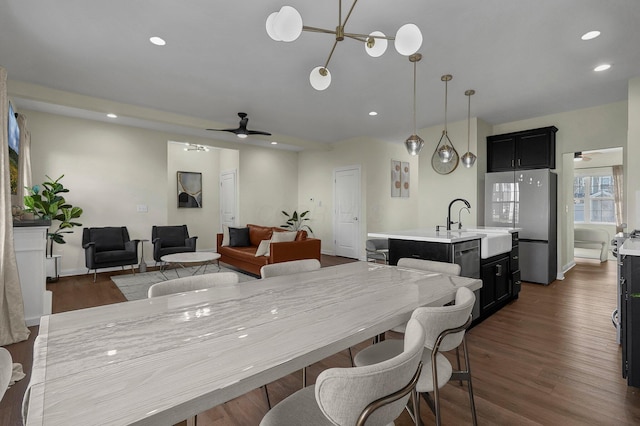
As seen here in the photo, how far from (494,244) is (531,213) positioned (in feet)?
6.87

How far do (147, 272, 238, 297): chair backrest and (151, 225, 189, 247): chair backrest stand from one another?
483 centimetres

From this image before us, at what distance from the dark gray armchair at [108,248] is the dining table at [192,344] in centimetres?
438

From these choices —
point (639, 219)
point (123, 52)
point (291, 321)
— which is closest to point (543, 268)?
Result: point (639, 219)

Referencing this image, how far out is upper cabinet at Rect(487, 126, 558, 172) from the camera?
485 centimetres

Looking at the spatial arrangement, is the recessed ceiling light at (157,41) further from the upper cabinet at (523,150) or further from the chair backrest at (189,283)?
the upper cabinet at (523,150)

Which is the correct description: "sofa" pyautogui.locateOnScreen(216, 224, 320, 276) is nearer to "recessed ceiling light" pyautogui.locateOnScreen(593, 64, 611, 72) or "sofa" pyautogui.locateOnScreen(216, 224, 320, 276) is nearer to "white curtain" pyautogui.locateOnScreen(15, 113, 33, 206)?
"white curtain" pyautogui.locateOnScreen(15, 113, 33, 206)

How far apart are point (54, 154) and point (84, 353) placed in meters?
5.92

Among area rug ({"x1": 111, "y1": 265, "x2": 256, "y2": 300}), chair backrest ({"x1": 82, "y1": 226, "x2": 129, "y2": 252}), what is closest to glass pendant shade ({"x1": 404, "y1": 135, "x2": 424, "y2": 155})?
A: area rug ({"x1": 111, "y1": 265, "x2": 256, "y2": 300})

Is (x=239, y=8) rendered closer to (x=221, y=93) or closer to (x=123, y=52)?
(x=123, y=52)

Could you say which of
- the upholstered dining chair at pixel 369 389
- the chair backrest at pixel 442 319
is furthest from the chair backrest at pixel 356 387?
the chair backrest at pixel 442 319

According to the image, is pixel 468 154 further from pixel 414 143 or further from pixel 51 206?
pixel 51 206

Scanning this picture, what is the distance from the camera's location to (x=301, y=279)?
5.97ft

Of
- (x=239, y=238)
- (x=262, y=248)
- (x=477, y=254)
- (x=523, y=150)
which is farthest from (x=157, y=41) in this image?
(x=523, y=150)

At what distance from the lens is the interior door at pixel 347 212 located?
6.97 meters
